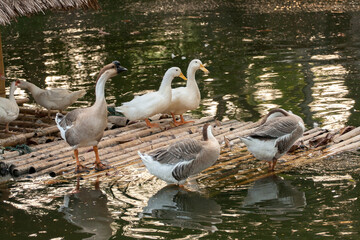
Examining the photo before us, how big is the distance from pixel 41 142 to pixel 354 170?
460cm

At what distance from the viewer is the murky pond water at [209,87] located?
21.6ft

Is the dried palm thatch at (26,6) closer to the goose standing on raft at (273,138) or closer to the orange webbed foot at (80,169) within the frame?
the orange webbed foot at (80,169)

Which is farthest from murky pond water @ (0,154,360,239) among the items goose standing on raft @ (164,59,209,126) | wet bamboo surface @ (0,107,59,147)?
goose standing on raft @ (164,59,209,126)

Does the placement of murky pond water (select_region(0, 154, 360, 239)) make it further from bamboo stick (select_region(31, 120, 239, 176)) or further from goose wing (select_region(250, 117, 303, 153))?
bamboo stick (select_region(31, 120, 239, 176))

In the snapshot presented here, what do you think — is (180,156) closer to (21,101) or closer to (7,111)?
(7,111)

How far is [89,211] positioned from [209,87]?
609 centimetres

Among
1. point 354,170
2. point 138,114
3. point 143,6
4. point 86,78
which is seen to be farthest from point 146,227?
point 143,6

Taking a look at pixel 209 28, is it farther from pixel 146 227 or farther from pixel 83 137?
pixel 146 227

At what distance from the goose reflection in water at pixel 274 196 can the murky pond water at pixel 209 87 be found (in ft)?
0.05

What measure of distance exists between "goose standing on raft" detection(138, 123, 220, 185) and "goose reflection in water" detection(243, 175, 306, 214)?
0.67m

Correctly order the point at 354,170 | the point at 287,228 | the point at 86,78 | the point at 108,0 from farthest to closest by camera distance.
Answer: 1. the point at 108,0
2. the point at 86,78
3. the point at 354,170
4. the point at 287,228

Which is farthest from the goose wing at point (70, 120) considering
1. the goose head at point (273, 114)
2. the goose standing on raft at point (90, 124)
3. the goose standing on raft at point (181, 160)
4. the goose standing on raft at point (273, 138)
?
the goose head at point (273, 114)

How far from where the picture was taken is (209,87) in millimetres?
12719

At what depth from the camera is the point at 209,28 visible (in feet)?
61.1
